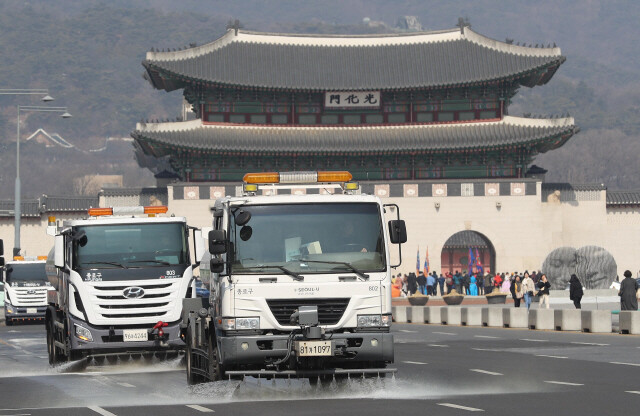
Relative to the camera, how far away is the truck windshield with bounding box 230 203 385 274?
16719 millimetres

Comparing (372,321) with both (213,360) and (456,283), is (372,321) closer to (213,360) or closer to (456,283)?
(213,360)

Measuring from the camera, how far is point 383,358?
16.8 m

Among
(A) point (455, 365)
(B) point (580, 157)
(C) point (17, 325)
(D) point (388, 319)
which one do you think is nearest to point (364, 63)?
(C) point (17, 325)

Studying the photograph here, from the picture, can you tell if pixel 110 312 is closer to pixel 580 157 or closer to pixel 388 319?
pixel 388 319

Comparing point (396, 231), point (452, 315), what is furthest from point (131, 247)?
point (452, 315)

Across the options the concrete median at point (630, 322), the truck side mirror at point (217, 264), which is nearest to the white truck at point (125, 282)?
the truck side mirror at point (217, 264)

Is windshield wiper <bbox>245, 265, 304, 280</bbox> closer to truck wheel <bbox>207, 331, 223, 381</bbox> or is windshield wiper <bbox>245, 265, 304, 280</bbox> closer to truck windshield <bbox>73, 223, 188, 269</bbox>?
truck wheel <bbox>207, 331, 223, 381</bbox>

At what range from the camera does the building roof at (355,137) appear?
65.2 m

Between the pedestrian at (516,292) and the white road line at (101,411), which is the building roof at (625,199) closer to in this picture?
the pedestrian at (516,292)

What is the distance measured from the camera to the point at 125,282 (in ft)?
72.8

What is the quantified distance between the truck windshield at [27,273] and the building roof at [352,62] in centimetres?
2148

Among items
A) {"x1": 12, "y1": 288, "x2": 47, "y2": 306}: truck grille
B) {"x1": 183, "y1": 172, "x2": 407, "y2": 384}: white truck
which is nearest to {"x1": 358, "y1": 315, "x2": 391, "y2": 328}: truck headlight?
{"x1": 183, "y1": 172, "x2": 407, "y2": 384}: white truck

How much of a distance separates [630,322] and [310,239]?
56.8 feet

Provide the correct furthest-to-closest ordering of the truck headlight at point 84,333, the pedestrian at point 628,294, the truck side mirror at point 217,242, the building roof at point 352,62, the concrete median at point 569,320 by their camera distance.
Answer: the building roof at point 352,62 < the concrete median at point 569,320 < the pedestrian at point 628,294 < the truck headlight at point 84,333 < the truck side mirror at point 217,242
